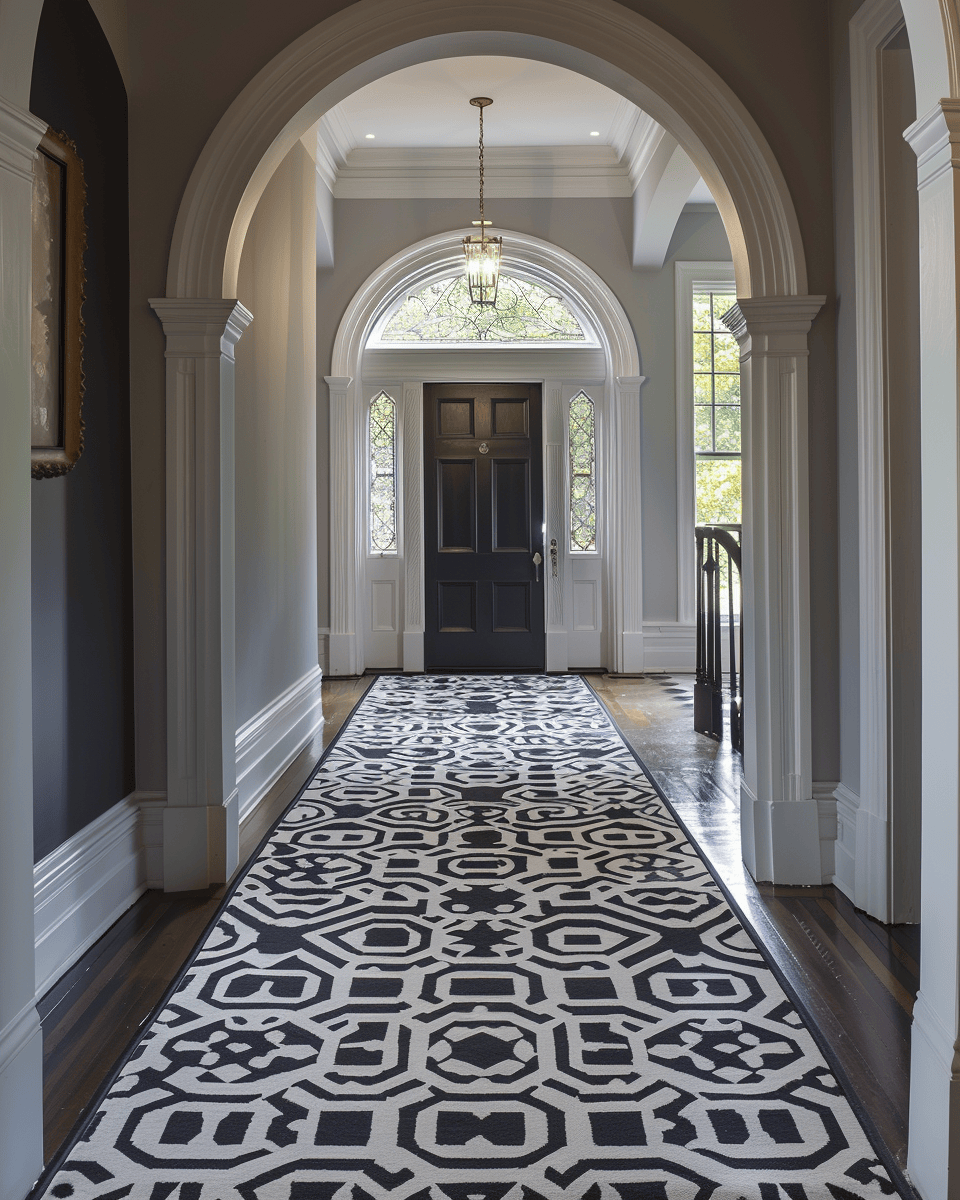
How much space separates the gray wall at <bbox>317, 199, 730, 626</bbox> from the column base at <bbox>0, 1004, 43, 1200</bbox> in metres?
5.98

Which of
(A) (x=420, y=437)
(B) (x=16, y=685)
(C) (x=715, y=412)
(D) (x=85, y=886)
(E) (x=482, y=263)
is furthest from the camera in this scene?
(A) (x=420, y=437)

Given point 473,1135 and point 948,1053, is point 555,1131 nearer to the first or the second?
point 473,1135

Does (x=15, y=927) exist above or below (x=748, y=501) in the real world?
below

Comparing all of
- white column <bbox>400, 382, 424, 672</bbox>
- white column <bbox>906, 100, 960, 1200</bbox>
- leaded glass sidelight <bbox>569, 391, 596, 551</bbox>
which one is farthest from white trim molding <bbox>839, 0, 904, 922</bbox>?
white column <bbox>400, 382, 424, 672</bbox>

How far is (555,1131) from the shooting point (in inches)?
70.4

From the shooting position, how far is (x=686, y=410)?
25.0ft

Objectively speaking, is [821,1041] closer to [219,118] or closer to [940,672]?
[940,672]

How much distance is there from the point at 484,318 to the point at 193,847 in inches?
227

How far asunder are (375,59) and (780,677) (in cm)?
233

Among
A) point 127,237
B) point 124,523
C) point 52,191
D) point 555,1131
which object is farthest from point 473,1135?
point 127,237

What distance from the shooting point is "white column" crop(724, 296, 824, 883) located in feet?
10.1

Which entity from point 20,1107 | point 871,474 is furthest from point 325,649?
point 20,1107

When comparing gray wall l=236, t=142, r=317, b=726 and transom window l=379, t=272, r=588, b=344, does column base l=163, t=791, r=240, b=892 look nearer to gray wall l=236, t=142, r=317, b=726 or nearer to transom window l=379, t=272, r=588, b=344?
gray wall l=236, t=142, r=317, b=726

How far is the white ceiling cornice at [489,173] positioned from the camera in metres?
7.22
